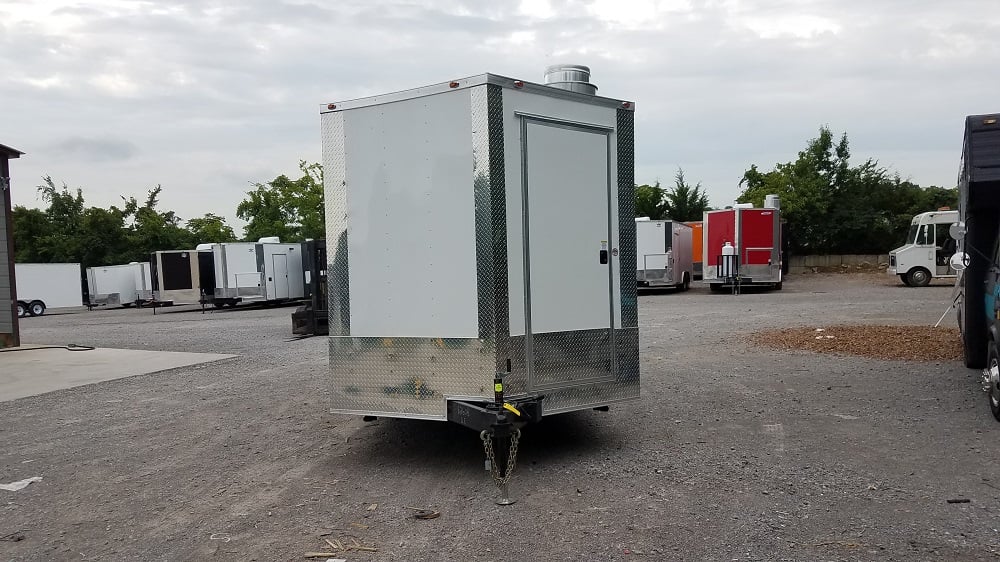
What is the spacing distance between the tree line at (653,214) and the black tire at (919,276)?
34.1 ft

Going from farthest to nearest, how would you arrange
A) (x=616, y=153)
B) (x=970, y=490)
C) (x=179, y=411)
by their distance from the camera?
(x=179, y=411), (x=616, y=153), (x=970, y=490)

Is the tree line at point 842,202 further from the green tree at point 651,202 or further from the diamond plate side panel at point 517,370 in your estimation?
the diamond plate side panel at point 517,370

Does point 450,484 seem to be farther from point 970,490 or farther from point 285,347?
point 285,347

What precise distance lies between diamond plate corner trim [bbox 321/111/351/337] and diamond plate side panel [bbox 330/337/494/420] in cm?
22

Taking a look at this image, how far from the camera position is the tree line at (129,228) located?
50438 mm

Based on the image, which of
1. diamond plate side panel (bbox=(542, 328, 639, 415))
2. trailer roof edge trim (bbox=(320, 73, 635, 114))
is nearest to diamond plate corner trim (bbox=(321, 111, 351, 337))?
trailer roof edge trim (bbox=(320, 73, 635, 114))

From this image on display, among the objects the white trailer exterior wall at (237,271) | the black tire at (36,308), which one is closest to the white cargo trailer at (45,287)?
the black tire at (36,308)

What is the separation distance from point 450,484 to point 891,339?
9271mm

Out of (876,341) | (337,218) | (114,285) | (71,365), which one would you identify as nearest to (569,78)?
(337,218)

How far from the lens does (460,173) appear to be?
5.14m

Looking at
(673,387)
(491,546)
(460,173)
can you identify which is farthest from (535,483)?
(673,387)

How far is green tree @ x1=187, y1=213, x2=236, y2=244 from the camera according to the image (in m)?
54.7

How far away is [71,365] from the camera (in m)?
12.5

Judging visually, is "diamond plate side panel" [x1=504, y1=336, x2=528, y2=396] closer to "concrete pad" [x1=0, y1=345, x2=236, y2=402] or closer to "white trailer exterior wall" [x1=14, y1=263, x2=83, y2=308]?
"concrete pad" [x1=0, y1=345, x2=236, y2=402]
